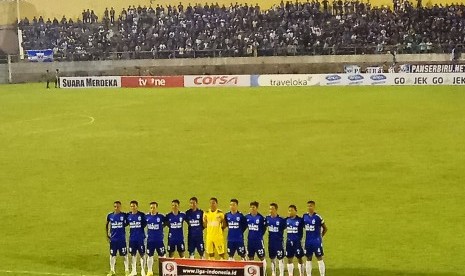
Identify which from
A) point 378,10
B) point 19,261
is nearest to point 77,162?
point 19,261

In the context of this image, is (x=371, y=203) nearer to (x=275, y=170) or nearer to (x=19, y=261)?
(x=275, y=170)

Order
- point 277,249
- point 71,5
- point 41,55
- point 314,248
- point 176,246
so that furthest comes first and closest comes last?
point 71,5, point 41,55, point 176,246, point 277,249, point 314,248

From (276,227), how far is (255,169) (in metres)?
11.6

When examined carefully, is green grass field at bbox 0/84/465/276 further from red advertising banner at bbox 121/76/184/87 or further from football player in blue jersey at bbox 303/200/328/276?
red advertising banner at bbox 121/76/184/87

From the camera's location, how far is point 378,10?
194ft

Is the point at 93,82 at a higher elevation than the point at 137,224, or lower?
lower

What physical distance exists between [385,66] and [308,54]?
21.6ft

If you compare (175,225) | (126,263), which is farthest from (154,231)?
(126,263)

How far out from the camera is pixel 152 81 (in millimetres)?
57156

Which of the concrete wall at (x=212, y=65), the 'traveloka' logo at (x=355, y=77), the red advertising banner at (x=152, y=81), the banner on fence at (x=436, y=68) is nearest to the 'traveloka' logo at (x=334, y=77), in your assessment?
the 'traveloka' logo at (x=355, y=77)

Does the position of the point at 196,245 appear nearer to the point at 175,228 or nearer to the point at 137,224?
the point at 175,228

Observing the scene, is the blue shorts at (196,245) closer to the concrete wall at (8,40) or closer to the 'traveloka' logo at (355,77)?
the 'traveloka' logo at (355,77)

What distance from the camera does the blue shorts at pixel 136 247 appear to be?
515 inches

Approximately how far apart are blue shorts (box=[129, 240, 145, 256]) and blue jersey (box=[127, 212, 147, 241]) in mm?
73
